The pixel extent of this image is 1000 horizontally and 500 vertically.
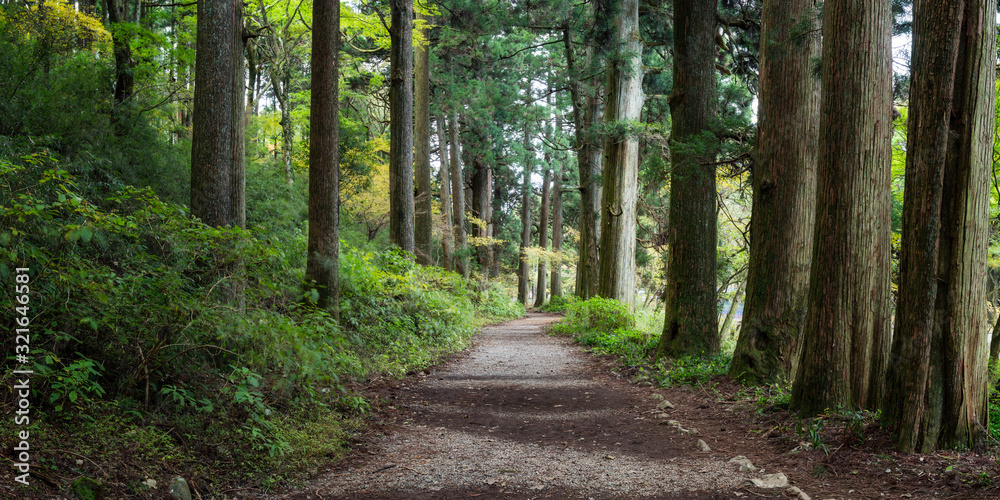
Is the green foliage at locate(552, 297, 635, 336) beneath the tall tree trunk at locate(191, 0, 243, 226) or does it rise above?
beneath

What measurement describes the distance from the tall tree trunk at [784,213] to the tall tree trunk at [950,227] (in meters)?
2.65

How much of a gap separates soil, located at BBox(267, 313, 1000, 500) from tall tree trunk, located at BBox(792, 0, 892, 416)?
1.67 ft

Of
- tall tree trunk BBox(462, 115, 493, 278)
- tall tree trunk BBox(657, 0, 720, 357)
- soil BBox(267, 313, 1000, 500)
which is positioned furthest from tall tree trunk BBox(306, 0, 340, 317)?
tall tree trunk BBox(462, 115, 493, 278)

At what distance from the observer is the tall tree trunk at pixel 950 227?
11.9ft

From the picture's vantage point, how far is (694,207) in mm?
8211

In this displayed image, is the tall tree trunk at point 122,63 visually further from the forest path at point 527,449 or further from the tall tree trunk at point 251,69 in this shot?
the forest path at point 527,449

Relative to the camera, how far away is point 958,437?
12.1 ft

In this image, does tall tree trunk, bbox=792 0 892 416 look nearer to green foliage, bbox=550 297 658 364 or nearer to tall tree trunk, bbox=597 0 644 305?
green foliage, bbox=550 297 658 364

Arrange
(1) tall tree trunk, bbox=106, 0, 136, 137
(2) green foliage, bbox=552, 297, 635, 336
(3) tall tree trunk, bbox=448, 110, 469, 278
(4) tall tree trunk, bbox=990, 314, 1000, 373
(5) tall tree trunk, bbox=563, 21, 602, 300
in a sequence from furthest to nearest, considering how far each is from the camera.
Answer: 1. (3) tall tree trunk, bbox=448, 110, 469, 278
2. (5) tall tree trunk, bbox=563, 21, 602, 300
3. (2) green foliage, bbox=552, 297, 635, 336
4. (1) tall tree trunk, bbox=106, 0, 136, 137
5. (4) tall tree trunk, bbox=990, 314, 1000, 373

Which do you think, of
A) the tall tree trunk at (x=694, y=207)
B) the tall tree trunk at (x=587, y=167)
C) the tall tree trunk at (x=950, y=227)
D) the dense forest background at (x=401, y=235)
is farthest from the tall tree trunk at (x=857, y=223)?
the tall tree trunk at (x=587, y=167)

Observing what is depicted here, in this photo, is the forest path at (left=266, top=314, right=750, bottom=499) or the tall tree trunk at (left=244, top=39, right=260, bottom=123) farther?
the tall tree trunk at (left=244, top=39, right=260, bottom=123)

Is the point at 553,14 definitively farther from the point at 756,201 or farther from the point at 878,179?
the point at 878,179

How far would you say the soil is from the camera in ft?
11.6

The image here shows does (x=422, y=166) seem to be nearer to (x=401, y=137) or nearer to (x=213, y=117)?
(x=401, y=137)
